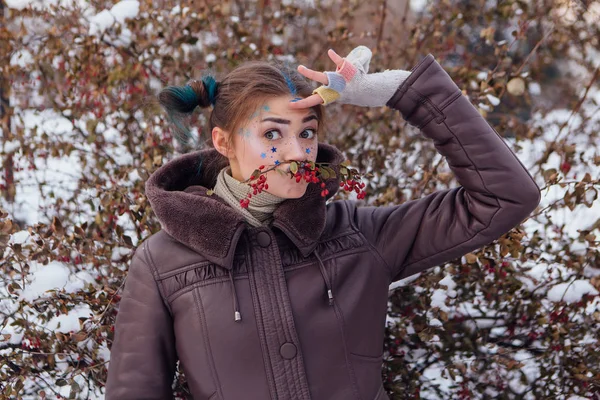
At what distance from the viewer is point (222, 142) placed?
2.04 m

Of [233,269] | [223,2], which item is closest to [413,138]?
[223,2]

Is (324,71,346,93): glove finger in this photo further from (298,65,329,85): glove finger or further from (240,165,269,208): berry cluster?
(240,165,269,208): berry cluster

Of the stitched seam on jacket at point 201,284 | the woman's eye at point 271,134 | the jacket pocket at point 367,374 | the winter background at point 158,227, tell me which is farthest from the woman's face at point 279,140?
the winter background at point 158,227

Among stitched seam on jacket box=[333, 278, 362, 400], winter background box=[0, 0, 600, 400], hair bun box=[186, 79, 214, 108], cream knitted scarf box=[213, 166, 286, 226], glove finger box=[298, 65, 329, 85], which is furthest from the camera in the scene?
winter background box=[0, 0, 600, 400]

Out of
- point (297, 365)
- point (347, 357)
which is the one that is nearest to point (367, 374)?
point (347, 357)

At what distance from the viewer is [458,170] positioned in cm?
181

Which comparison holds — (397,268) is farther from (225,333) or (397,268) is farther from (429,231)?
(225,333)

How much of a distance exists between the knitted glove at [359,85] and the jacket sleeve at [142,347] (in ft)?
Result: 2.41

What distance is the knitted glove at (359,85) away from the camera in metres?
1.76

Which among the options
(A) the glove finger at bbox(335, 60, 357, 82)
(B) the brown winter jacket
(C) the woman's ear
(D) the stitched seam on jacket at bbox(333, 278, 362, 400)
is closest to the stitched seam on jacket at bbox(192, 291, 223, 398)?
(B) the brown winter jacket

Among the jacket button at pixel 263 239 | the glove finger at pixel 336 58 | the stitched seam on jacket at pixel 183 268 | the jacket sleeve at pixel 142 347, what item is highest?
the glove finger at pixel 336 58

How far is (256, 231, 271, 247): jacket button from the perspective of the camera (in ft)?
6.10

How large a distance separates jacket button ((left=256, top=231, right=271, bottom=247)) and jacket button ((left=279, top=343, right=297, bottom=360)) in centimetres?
30

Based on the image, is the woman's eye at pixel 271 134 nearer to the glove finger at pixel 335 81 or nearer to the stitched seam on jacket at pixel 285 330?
the glove finger at pixel 335 81
